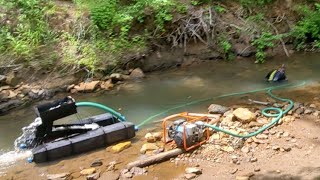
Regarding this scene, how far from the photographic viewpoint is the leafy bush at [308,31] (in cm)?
1188

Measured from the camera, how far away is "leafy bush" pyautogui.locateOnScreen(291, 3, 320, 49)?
1188cm

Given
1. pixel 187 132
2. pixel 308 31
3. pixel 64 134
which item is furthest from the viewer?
pixel 308 31

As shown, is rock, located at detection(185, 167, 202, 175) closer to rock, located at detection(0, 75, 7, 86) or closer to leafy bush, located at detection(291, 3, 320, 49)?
rock, located at detection(0, 75, 7, 86)

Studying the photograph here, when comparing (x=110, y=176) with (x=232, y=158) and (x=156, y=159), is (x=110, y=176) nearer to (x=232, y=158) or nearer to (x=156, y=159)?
(x=156, y=159)

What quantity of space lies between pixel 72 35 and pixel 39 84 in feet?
6.11

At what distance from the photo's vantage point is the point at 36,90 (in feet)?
30.2

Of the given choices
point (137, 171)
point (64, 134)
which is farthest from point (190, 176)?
point (64, 134)

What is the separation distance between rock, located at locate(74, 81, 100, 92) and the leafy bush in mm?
6351

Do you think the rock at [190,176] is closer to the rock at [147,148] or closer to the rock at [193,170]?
the rock at [193,170]

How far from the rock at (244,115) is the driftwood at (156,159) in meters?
1.36

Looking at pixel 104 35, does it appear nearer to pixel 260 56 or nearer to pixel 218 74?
pixel 218 74

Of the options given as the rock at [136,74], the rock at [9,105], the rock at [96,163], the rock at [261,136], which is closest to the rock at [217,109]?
the rock at [261,136]

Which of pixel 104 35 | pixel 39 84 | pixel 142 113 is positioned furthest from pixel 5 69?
pixel 142 113

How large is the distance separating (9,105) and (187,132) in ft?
15.1
